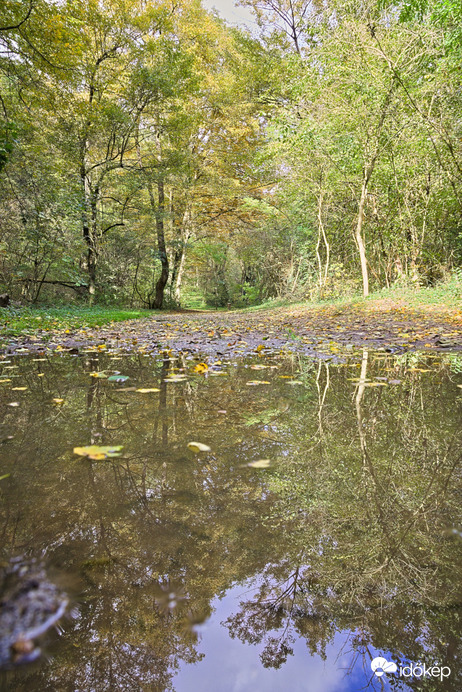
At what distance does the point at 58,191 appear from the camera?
9.66m

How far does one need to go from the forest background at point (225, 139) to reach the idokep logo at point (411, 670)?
8.41m

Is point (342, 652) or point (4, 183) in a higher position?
point (4, 183)

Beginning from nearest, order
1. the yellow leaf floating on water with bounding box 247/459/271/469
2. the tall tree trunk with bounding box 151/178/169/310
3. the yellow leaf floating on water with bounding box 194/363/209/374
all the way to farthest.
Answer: the yellow leaf floating on water with bounding box 247/459/271/469 < the yellow leaf floating on water with bounding box 194/363/209/374 < the tall tree trunk with bounding box 151/178/169/310

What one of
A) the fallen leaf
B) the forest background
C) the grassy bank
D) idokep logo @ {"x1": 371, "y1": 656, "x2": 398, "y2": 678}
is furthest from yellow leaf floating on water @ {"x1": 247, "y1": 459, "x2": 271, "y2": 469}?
the forest background

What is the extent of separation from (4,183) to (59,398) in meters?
9.13

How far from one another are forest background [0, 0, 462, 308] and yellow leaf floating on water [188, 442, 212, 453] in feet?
24.9

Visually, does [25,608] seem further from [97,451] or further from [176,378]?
[176,378]

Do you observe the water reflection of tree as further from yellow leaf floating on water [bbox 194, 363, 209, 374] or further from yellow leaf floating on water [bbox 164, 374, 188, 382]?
yellow leaf floating on water [bbox 194, 363, 209, 374]

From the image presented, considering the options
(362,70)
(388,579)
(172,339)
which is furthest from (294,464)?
(362,70)

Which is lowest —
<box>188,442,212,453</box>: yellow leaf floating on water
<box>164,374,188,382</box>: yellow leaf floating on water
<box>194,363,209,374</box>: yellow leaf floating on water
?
<box>194,363,209,374</box>: yellow leaf floating on water

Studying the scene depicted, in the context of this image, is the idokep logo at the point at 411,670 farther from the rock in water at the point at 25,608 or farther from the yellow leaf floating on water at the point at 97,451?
the yellow leaf floating on water at the point at 97,451

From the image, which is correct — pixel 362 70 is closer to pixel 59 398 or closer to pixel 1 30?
pixel 1 30

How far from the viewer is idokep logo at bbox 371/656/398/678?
0.53 meters

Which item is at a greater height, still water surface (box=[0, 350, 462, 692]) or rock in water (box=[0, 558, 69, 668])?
rock in water (box=[0, 558, 69, 668])
